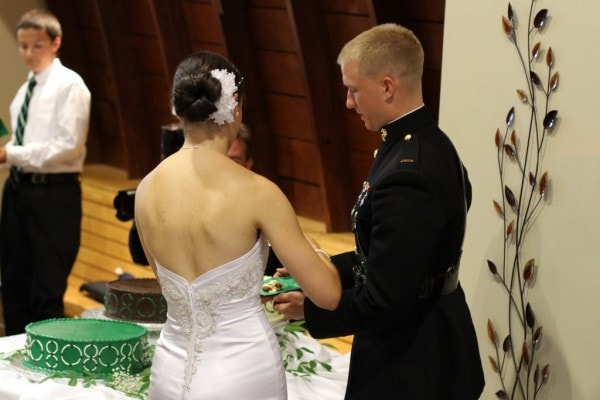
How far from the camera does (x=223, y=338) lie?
281 centimetres

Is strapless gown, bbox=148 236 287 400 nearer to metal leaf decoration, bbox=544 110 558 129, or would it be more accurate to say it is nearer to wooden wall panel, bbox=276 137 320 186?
metal leaf decoration, bbox=544 110 558 129

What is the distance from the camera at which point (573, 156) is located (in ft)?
11.3

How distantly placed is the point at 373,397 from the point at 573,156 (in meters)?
1.13

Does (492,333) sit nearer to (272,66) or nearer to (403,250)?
(403,250)

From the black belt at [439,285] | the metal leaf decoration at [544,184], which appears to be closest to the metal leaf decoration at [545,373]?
the metal leaf decoration at [544,184]

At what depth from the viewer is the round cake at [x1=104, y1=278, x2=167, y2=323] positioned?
13.6 feet

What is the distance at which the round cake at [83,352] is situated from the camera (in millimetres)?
3711

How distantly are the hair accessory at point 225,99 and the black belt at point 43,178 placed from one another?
338 centimetres

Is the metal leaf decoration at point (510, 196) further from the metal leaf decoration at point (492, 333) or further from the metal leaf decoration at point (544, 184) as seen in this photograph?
the metal leaf decoration at point (492, 333)

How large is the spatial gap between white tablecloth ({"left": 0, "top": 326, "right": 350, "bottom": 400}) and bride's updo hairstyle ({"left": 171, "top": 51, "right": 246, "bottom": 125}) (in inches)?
48.2

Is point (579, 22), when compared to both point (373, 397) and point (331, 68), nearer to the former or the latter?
point (373, 397)

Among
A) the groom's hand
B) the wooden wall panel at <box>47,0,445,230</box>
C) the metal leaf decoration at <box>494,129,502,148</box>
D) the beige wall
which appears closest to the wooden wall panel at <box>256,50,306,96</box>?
the wooden wall panel at <box>47,0,445,230</box>

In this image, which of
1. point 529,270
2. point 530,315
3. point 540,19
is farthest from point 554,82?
point 530,315

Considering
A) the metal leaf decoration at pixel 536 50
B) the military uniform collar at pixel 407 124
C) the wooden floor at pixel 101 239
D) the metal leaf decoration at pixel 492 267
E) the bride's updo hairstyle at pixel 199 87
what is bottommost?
the wooden floor at pixel 101 239
